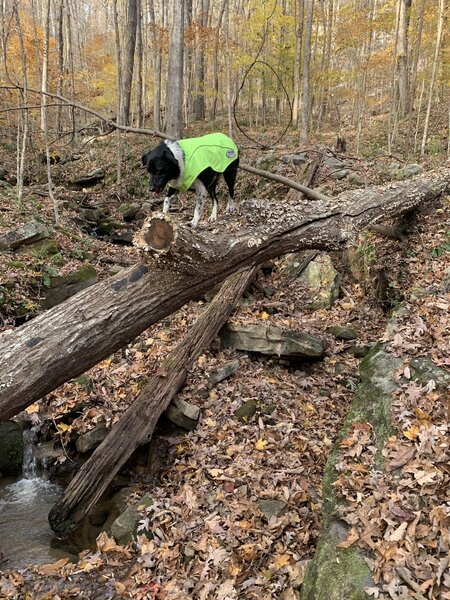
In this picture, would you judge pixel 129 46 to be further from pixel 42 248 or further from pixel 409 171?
pixel 409 171

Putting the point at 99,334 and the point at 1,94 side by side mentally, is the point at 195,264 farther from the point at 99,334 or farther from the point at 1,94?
the point at 1,94

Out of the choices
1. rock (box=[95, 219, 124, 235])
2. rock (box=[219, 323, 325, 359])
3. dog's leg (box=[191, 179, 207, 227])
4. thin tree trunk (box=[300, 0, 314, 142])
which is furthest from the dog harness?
thin tree trunk (box=[300, 0, 314, 142])

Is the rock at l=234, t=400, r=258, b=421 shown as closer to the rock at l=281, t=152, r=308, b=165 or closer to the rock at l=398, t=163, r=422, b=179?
the rock at l=398, t=163, r=422, b=179

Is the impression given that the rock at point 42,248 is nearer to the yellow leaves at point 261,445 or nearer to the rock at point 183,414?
the rock at point 183,414

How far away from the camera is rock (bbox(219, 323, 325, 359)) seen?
6727 millimetres

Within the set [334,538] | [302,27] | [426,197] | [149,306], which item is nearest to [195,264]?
[149,306]

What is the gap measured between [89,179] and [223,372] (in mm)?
11946

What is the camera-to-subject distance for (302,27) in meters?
18.6

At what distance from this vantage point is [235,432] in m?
5.73

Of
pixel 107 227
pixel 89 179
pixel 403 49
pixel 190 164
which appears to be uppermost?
pixel 403 49

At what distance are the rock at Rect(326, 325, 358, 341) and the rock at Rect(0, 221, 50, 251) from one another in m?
6.67

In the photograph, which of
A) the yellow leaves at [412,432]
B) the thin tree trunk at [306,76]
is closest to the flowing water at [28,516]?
the yellow leaves at [412,432]

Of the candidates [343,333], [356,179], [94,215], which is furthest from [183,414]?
[94,215]

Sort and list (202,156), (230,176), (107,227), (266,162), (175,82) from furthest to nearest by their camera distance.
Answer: (175,82) < (266,162) < (107,227) < (230,176) < (202,156)
